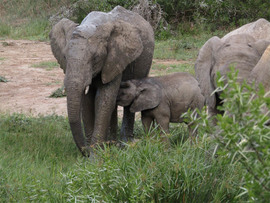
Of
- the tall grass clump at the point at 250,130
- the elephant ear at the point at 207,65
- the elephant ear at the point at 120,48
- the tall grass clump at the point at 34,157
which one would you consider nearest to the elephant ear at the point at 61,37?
the elephant ear at the point at 120,48

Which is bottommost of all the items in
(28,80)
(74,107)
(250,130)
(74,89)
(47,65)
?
(47,65)

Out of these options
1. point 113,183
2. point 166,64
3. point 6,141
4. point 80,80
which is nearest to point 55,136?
point 6,141

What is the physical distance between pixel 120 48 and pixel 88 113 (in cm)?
82

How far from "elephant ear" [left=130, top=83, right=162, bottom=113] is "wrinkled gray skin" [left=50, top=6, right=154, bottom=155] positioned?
311 millimetres

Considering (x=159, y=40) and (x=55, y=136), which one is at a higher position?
(x=55, y=136)

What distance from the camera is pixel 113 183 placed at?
3293mm

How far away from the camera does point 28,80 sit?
10.3m

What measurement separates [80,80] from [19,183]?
150 centimetres

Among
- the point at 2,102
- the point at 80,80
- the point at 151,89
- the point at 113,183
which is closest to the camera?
the point at 113,183

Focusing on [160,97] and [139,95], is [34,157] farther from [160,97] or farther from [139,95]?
[160,97]

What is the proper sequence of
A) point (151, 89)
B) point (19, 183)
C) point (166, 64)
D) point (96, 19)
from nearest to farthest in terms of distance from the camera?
1. point (19, 183)
2. point (96, 19)
3. point (151, 89)
4. point (166, 64)

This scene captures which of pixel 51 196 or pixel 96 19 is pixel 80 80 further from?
pixel 51 196

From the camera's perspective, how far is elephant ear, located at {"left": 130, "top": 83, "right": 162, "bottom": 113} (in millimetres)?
5738

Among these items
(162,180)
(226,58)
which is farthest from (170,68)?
(162,180)
